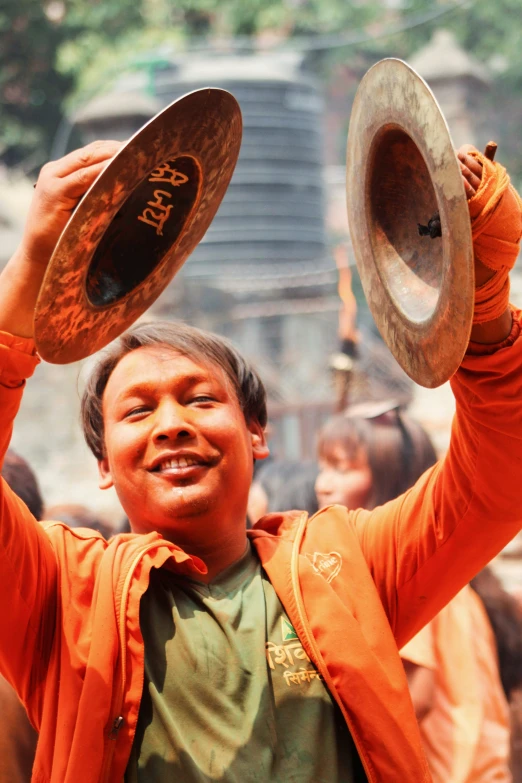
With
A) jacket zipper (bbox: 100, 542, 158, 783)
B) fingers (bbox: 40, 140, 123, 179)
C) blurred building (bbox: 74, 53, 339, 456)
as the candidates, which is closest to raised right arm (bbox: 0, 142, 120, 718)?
fingers (bbox: 40, 140, 123, 179)

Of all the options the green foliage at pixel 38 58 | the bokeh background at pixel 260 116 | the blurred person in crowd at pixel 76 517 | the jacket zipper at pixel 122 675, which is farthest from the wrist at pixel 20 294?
the green foliage at pixel 38 58

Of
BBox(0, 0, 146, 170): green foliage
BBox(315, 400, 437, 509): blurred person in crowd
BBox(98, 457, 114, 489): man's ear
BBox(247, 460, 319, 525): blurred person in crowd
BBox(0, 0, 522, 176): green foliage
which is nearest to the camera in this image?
BBox(98, 457, 114, 489): man's ear

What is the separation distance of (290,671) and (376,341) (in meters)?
11.8

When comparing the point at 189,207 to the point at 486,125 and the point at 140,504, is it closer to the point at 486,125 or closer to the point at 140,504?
the point at 140,504

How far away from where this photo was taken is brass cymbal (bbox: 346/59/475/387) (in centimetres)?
159

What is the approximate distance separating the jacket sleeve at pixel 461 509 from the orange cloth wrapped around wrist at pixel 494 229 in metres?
0.10

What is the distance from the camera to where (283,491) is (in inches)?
181

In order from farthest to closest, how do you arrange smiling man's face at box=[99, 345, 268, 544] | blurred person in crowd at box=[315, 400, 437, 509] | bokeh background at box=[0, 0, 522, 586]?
bokeh background at box=[0, 0, 522, 586]
blurred person in crowd at box=[315, 400, 437, 509]
smiling man's face at box=[99, 345, 268, 544]

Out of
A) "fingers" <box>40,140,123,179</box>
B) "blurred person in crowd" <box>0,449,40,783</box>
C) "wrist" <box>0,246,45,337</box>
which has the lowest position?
"blurred person in crowd" <box>0,449,40,783</box>

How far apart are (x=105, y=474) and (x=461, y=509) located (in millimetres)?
719

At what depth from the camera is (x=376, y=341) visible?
1346cm

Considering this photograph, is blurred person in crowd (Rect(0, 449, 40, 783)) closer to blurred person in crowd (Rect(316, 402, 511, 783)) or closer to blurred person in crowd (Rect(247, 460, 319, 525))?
blurred person in crowd (Rect(316, 402, 511, 783))

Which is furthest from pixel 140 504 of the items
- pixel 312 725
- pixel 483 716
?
pixel 483 716

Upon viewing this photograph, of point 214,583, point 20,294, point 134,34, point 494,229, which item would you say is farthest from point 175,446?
point 134,34
